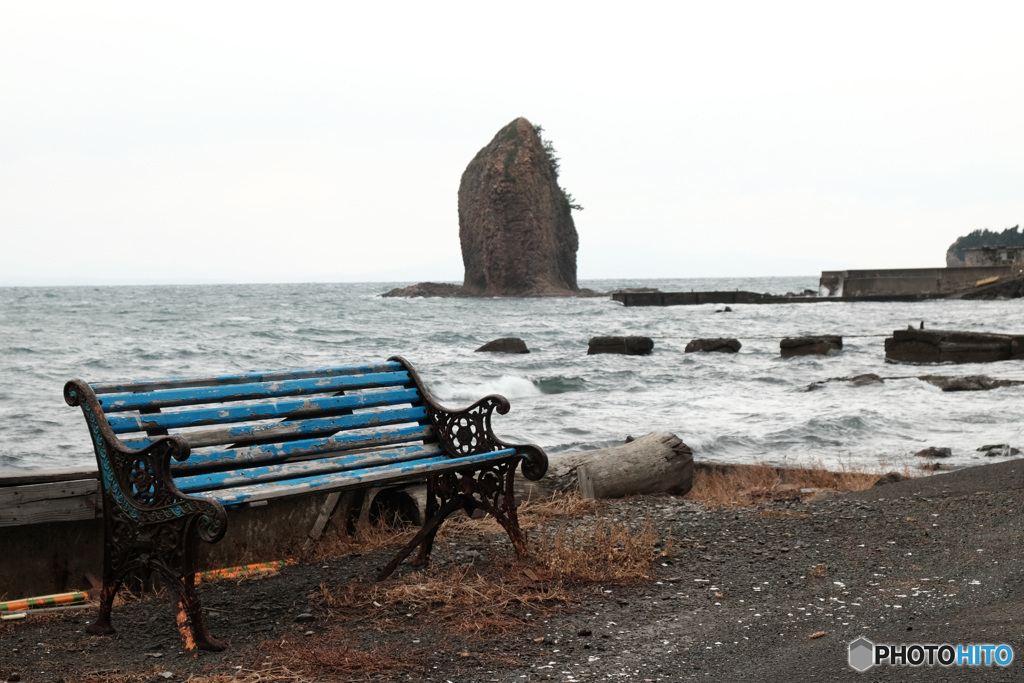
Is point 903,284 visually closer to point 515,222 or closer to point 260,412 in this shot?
point 515,222

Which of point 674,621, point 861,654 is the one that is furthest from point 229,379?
point 861,654

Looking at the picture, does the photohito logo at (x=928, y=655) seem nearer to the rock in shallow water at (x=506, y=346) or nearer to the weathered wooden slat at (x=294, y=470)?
the weathered wooden slat at (x=294, y=470)

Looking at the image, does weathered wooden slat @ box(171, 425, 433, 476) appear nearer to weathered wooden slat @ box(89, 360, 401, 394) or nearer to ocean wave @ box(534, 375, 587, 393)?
weathered wooden slat @ box(89, 360, 401, 394)

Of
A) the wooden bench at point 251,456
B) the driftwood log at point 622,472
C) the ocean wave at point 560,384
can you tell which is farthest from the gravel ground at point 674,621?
the ocean wave at point 560,384

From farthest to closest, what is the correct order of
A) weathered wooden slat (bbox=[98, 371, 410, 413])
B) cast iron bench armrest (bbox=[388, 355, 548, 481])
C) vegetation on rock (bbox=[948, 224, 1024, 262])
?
vegetation on rock (bbox=[948, 224, 1024, 262]) → cast iron bench armrest (bbox=[388, 355, 548, 481]) → weathered wooden slat (bbox=[98, 371, 410, 413])

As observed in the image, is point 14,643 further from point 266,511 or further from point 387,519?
point 387,519

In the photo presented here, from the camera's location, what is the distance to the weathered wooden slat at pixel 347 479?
3.84 meters

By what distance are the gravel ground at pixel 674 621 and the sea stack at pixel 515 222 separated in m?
91.7

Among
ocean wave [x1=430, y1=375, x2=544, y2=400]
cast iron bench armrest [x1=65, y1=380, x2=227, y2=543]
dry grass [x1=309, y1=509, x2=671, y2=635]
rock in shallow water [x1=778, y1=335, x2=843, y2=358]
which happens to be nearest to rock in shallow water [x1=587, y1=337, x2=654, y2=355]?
rock in shallow water [x1=778, y1=335, x2=843, y2=358]

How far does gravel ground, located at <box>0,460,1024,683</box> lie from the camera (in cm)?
356

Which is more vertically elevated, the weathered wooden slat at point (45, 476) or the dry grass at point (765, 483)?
the weathered wooden slat at point (45, 476)

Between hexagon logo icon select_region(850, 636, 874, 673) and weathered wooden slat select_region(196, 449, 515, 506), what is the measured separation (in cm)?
192

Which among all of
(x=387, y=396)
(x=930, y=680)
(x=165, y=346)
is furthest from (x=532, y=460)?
(x=165, y=346)

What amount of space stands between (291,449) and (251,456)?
25cm
